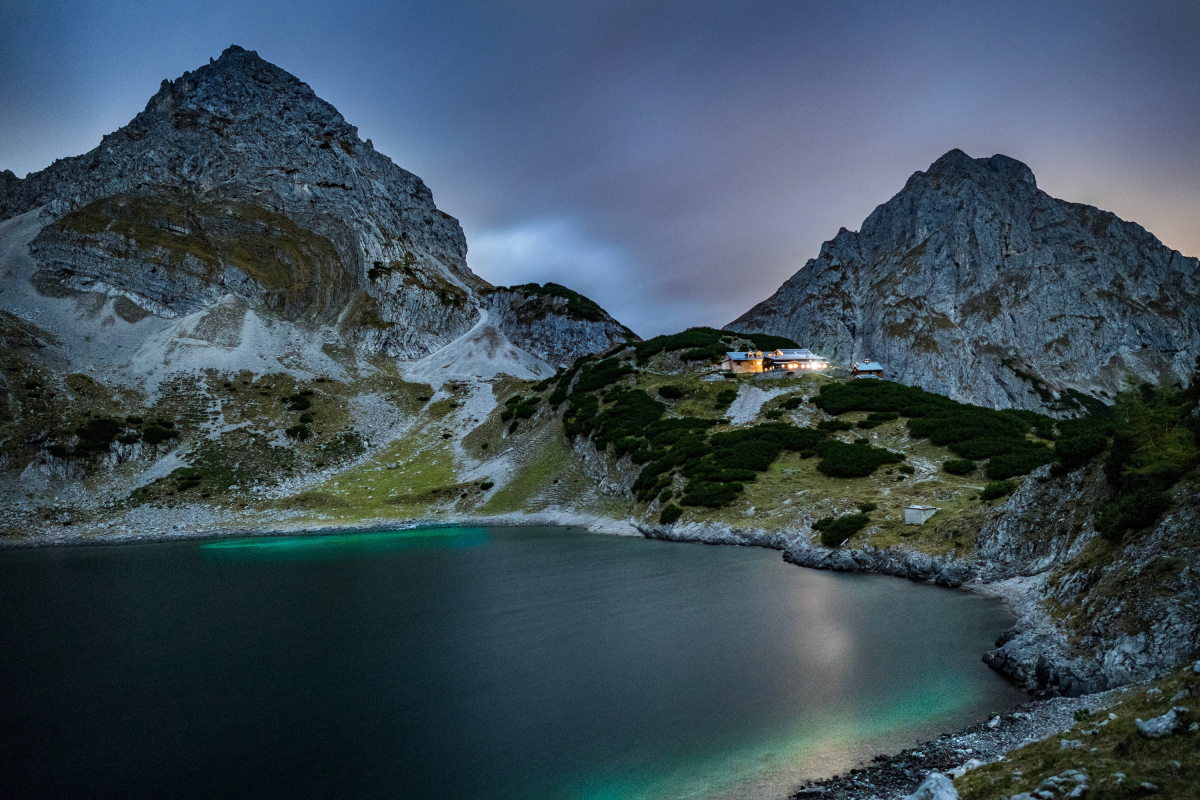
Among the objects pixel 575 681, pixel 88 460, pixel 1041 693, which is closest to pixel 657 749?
pixel 575 681

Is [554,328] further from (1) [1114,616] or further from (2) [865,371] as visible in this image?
(1) [1114,616]

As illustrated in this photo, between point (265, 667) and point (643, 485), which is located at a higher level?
point (643, 485)

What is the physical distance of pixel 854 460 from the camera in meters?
52.7

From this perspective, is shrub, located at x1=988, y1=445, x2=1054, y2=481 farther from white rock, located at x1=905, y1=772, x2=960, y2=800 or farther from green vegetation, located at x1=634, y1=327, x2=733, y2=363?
green vegetation, located at x1=634, y1=327, x2=733, y2=363

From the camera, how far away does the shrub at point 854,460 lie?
51250mm

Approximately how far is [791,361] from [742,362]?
1102cm

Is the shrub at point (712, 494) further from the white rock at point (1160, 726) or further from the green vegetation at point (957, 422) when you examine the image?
the white rock at point (1160, 726)

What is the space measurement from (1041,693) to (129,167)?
18366 centimetres

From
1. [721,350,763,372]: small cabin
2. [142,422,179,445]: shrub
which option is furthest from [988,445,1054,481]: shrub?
[142,422,179,445]: shrub

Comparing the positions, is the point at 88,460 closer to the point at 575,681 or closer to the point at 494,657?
the point at 494,657

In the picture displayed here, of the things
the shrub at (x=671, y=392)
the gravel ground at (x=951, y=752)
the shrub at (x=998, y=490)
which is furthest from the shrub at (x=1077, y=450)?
the shrub at (x=671, y=392)

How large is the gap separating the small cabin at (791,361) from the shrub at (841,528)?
58564 millimetres

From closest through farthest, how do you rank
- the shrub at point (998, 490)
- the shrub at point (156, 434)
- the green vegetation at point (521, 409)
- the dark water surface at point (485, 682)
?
the dark water surface at point (485, 682)
the shrub at point (998, 490)
the shrub at point (156, 434)
the green vegetation at point (521, 409)

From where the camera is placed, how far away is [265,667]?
23938mm
